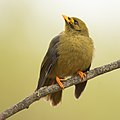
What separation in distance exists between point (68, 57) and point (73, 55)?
0.03 meters

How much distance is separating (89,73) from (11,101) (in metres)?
1.49

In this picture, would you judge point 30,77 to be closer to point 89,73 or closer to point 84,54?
point 84,54

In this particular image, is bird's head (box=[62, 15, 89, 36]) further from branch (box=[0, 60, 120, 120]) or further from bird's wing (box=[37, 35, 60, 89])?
branch (box=[0, 60, 120, 120])

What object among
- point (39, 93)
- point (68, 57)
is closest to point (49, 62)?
point (68, 57)

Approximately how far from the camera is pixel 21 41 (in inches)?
159

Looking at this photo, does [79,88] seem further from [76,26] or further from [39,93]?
[39,93]

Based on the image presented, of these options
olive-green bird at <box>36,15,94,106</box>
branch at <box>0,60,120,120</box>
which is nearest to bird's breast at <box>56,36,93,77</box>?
olive-green bird at <box>36,15,94,106</box>

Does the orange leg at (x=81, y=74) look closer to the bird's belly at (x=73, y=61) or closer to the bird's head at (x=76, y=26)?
the bird's belly at (x=73, y=61)

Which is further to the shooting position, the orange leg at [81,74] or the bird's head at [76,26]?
the bird's head at [76,26]

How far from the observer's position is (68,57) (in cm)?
269

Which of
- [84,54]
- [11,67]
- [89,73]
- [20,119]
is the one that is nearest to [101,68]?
[89,73]

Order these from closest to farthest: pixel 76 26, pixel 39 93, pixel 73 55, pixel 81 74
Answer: pixel 39 93 < pixel 81 74 < pixel 73 55 < pixel 76 26

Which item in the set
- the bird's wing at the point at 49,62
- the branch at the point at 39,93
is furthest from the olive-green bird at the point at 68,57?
the branch at the point at 39,93

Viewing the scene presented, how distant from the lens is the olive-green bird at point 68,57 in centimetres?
268
